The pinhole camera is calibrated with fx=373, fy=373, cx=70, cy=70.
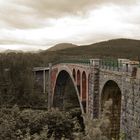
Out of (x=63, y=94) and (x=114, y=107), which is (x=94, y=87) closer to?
(x=114, y=107)

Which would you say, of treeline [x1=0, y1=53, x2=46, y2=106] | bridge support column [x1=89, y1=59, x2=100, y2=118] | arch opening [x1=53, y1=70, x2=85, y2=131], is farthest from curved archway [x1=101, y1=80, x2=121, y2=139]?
treeline [x1=0, y1=53, x2=46, y2=106]

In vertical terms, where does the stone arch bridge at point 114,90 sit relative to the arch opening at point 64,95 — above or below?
above

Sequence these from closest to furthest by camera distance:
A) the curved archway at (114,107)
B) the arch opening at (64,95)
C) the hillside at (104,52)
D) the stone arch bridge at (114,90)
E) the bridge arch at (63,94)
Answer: the stone arch bridge at (114,90), the curved archway at (114,107), the arch opening at (64,95), the bridge arch at (63,94), the hillside at (104,52)

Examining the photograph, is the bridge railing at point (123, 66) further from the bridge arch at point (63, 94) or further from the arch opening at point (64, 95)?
the bridge arch at point (63, 94)

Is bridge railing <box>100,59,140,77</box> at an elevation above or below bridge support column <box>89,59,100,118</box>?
above

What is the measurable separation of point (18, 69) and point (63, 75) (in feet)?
59.3

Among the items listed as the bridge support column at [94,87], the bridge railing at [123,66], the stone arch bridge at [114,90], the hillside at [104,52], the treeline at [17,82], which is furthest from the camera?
the hillside at [104,52]

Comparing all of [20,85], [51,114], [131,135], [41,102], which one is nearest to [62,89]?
[41,102]

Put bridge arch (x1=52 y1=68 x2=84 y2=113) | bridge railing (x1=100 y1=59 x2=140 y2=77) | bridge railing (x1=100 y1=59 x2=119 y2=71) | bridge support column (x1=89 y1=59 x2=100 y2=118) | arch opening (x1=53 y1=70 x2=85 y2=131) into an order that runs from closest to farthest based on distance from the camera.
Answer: bridge railing (x1=100 y1=59 x2=140 y2=77) < bridge railing (x1=100 y1=59 x2=119 y2=71) < bridge support column (x1=89 y1=59 x2=100 y2=118) < arch opening (x1=53 y1=70 x2=85 y2=131) < bridge arch (x1=52 y1=68 x2=84 y2=113)

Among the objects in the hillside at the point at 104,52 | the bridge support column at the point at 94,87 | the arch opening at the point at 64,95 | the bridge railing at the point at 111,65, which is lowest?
the arch opening at the point at 64,95

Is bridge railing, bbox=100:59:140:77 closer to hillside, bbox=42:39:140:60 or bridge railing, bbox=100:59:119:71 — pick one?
bridge railing, bbox=100:59:119:71

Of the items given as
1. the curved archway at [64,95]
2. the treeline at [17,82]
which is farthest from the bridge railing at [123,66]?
the treeline at [17,82]

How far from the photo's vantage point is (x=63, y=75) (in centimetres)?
6081

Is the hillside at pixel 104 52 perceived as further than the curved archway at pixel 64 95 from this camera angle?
Yes
